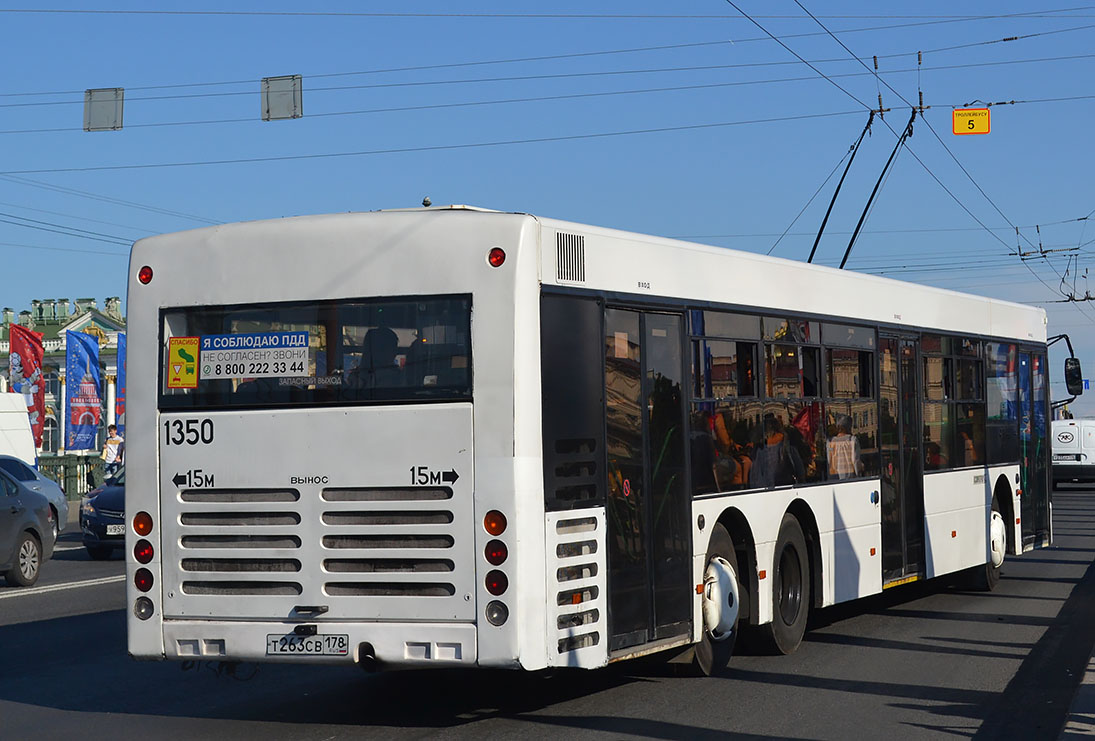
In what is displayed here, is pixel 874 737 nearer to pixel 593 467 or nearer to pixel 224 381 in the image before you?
pixel 593 467

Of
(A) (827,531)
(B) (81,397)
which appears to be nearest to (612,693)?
(A) (827,531)

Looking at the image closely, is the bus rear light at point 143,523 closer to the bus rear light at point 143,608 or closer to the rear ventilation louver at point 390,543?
the bus rear light at point 143,608

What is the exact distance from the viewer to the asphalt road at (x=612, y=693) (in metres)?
8.95

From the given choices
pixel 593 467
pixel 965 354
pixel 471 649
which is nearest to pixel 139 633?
pixel 471 649

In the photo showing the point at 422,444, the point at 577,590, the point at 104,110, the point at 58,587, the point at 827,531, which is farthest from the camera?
Answer: the point at 104,110

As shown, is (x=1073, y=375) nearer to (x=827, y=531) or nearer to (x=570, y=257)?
(x=827, y=531)

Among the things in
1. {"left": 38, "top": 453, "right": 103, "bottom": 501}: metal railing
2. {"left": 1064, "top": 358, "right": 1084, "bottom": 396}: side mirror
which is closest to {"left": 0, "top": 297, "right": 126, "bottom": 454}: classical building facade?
{"left": 38, "top": 453, "right": 103, "bottom": 501}: metal railing

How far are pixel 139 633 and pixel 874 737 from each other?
439cm

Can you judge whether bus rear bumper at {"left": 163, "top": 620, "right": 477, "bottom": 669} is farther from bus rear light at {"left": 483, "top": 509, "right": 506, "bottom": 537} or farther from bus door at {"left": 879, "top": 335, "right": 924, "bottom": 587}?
bus door at {"left": 879, "top": 335, "right": 924, "bottom": 587}

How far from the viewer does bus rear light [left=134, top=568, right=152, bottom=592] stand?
8.98 m

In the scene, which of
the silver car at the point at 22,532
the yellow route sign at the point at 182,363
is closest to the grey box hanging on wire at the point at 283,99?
the silver car at the point at 22,532

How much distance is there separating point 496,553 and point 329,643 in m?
1.12

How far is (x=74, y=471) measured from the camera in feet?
128

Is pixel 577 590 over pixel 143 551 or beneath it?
beneath
